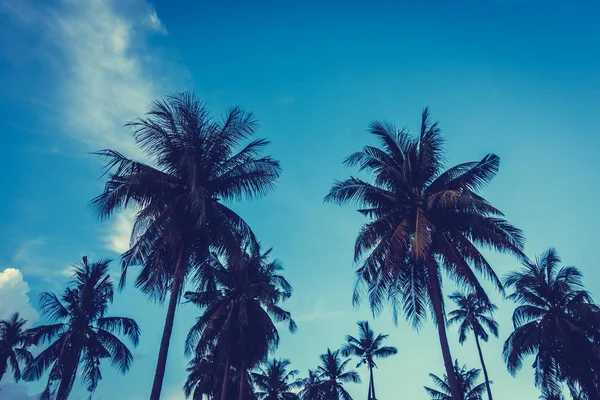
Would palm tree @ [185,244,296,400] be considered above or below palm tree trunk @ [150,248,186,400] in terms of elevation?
above

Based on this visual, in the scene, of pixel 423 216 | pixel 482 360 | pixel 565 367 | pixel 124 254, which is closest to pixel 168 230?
pixel 124 254

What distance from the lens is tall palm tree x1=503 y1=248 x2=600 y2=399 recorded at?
24.0m

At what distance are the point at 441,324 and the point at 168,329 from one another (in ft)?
35.7

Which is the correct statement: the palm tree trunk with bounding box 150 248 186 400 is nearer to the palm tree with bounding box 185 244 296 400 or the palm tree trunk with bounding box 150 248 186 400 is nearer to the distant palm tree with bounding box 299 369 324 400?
the palm tree with bounding box 185 244 296 400

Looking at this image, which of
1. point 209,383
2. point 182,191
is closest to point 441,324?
point 182,191

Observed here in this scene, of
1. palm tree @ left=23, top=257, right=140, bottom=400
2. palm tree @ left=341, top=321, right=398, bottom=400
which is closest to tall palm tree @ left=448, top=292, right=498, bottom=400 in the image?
palm tree @ left=341, top=321, right=398, bottom=400

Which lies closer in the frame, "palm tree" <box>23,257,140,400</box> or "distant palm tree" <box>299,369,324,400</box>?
"palm tree" <box>23,257,140,400</box>

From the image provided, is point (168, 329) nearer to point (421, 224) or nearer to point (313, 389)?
point (421, 224)

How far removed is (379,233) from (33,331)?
79.9 feet

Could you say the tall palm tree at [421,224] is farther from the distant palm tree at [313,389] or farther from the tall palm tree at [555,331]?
the distant palm tree at [313,389]

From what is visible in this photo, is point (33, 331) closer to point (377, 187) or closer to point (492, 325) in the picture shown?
point (377, 187)

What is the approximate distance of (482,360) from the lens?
42.3 meters

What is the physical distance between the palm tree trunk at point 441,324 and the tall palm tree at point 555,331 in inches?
361

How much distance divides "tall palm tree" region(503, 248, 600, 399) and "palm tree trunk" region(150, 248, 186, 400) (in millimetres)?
19119
